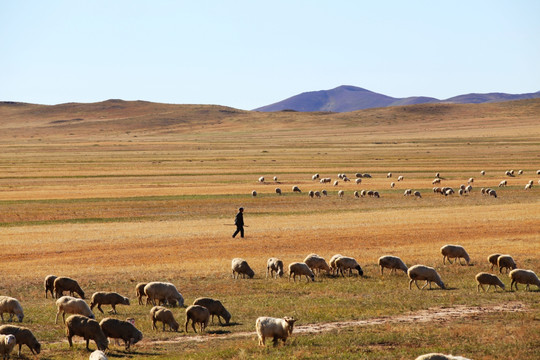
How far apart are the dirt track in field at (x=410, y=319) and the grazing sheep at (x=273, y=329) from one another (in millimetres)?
1262

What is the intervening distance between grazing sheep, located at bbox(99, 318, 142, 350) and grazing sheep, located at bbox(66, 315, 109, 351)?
0.23 metres

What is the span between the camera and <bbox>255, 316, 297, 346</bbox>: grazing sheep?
15.4 meters

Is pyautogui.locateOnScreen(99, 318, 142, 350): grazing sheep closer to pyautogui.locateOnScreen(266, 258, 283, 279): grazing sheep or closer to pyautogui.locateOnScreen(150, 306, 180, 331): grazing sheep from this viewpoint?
pyautogui.locateOnScreen(150, 306, 180, 331): grazing sheep

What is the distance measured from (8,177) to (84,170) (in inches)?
439

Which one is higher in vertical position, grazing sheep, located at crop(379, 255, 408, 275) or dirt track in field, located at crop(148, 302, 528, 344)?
grazing sheep, located at crop(379, 255, 408, 275)

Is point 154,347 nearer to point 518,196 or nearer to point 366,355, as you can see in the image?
point 366,355

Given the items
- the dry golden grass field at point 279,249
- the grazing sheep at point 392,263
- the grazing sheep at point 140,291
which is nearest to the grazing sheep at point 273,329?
the dry golden grass field at point 279,249

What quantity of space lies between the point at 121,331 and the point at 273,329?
3.57 meters

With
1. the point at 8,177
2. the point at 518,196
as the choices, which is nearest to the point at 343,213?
the point at 518,196

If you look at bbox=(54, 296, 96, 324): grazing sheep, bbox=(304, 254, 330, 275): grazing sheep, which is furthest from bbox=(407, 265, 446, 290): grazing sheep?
bbox=(54, 296, 96, 324): grazing sheep

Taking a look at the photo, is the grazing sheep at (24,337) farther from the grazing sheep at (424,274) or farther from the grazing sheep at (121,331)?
the grazing sheep at (424,274)

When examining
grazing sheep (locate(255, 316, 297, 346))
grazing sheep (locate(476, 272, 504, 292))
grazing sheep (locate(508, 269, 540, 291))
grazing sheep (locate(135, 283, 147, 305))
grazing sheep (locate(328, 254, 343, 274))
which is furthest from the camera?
grazing sheep (locate(328, 254, 343, 274))

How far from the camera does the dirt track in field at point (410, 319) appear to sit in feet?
54.6

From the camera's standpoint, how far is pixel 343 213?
4400cm
